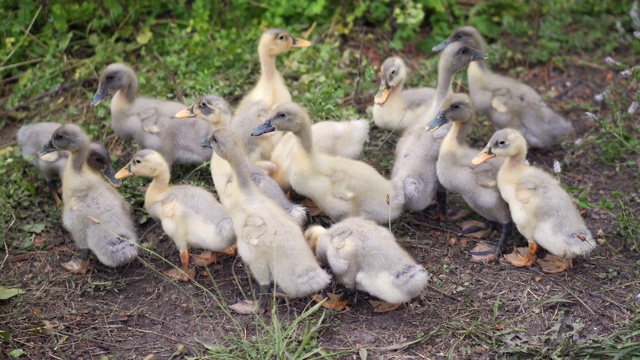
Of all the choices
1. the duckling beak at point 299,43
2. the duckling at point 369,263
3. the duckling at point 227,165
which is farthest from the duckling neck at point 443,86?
the duckling at point 369,263

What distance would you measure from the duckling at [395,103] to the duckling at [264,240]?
5.90 ft

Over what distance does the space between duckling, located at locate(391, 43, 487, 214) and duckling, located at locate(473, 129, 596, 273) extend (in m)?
0.45

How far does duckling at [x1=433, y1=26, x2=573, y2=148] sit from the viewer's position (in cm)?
679

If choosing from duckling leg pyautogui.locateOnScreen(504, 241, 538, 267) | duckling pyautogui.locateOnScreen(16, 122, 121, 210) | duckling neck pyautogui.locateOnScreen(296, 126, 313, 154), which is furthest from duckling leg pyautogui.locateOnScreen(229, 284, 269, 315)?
duckling leg pyautogui.locateOnScreen(504, 241, 538, 267)

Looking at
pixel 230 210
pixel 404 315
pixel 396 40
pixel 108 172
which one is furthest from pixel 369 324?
pixel 396 40

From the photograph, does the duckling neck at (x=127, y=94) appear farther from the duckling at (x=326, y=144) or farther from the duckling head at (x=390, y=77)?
the duckling head at (x=390, y=77)

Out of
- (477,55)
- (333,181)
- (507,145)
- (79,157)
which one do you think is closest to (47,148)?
(79,157)

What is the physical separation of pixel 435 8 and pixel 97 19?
372 cm

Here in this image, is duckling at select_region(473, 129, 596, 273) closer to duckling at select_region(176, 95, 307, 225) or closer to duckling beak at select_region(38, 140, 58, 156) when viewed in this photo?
duckling at select_region(176, 95, 307, 225)

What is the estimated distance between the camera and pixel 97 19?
8508mm

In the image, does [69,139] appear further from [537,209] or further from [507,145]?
[537,209]

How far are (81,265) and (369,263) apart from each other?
2.20 meters

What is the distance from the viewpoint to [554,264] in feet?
18.2

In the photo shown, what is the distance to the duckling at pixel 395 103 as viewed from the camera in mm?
6625
